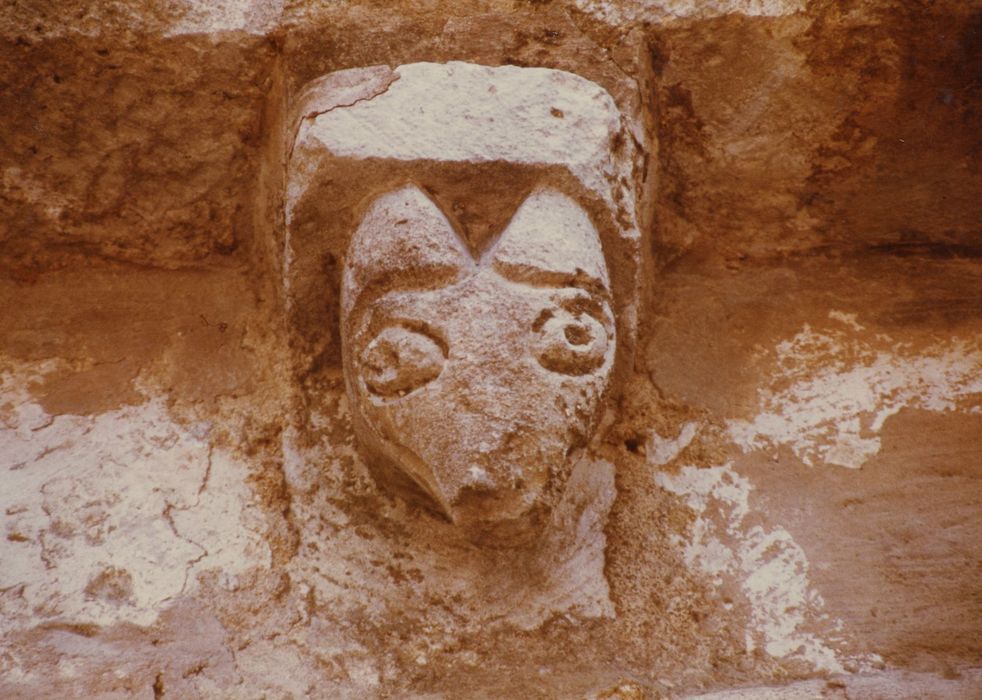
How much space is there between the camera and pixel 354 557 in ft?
5.04

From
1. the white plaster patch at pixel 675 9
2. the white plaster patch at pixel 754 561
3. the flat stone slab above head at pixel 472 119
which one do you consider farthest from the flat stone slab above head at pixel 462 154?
the white plaster patch at pixel 754 561

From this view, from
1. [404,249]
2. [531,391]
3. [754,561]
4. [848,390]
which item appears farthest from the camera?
[848,390]

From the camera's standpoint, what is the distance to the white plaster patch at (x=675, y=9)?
1.59m

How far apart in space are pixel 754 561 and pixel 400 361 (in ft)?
2.17

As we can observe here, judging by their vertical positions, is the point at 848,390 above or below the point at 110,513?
above

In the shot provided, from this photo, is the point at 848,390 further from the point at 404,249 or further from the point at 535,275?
the point at 404,249

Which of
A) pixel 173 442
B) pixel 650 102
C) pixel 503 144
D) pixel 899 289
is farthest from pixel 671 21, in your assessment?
pixel 173 442

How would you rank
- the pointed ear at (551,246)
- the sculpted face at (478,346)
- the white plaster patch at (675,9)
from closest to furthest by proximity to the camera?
the sculpted face at (478,346) → the pointed ear at (551,246) → the white plaster patch at (675,9)

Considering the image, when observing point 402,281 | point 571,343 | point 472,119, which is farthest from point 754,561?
point 472,119

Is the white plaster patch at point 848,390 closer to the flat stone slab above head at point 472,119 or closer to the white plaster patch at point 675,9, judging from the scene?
the flat stone slab above head at point 472,119

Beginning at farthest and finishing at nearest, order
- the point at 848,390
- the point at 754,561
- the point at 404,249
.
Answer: the point at 848,390 → the point at 754,561 → the point at 404,249

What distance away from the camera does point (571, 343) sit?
4.52 ft

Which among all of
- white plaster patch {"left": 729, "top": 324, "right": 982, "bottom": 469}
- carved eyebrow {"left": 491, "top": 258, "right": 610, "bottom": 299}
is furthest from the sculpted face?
white plaster patch {"left": 729, "top": 324, "right": 982, "bottom": 469}

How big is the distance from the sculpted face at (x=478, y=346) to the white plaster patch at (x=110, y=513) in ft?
0.98
